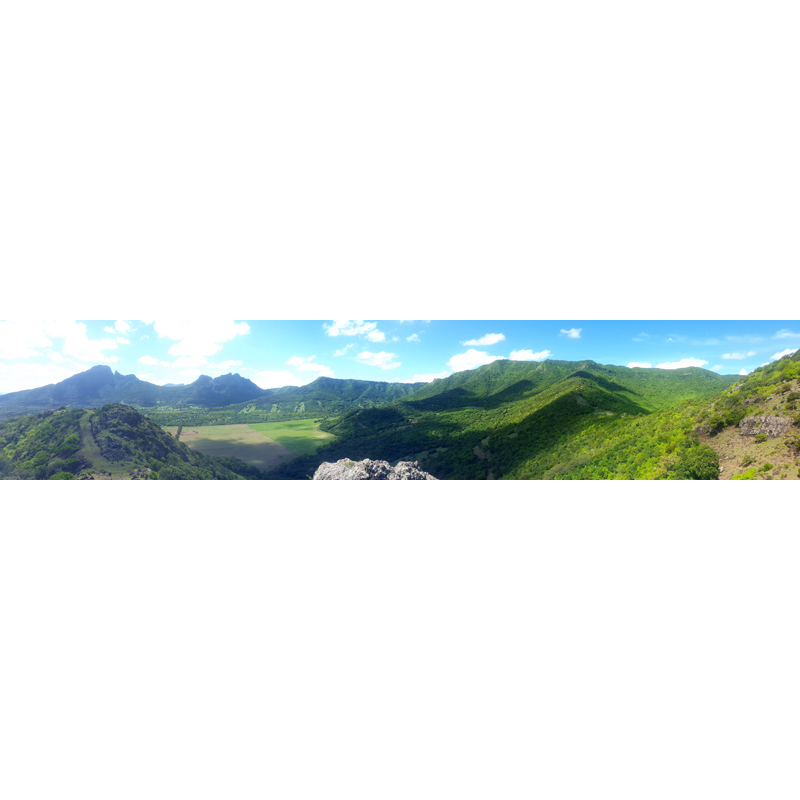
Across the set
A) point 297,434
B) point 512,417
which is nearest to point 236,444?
point 297,434

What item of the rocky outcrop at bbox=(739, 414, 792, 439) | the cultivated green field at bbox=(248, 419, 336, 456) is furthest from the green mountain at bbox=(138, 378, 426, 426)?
the rocky outcrop at bbox=(739, 414, 792, 439)

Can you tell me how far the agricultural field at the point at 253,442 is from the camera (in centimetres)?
374

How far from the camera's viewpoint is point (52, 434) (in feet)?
9.76

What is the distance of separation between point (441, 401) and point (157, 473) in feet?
33.8

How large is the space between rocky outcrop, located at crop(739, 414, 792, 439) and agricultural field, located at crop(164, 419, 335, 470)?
521cm

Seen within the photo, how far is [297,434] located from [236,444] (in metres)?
2.21

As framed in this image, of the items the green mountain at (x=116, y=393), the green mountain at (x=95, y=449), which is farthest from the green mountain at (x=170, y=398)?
the green mountain at (x=95, y=449)

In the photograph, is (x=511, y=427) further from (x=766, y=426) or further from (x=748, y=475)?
(x=748, y=475)

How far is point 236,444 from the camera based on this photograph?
420 cm

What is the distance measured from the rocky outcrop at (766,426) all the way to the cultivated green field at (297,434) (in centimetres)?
562

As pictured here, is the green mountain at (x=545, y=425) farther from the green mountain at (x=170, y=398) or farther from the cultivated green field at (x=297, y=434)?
the green mountain at (x=170, y=398)

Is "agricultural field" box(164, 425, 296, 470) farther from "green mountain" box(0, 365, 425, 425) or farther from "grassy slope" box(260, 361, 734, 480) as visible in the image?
"grassy slope" box(260, 361, 734, 480)
